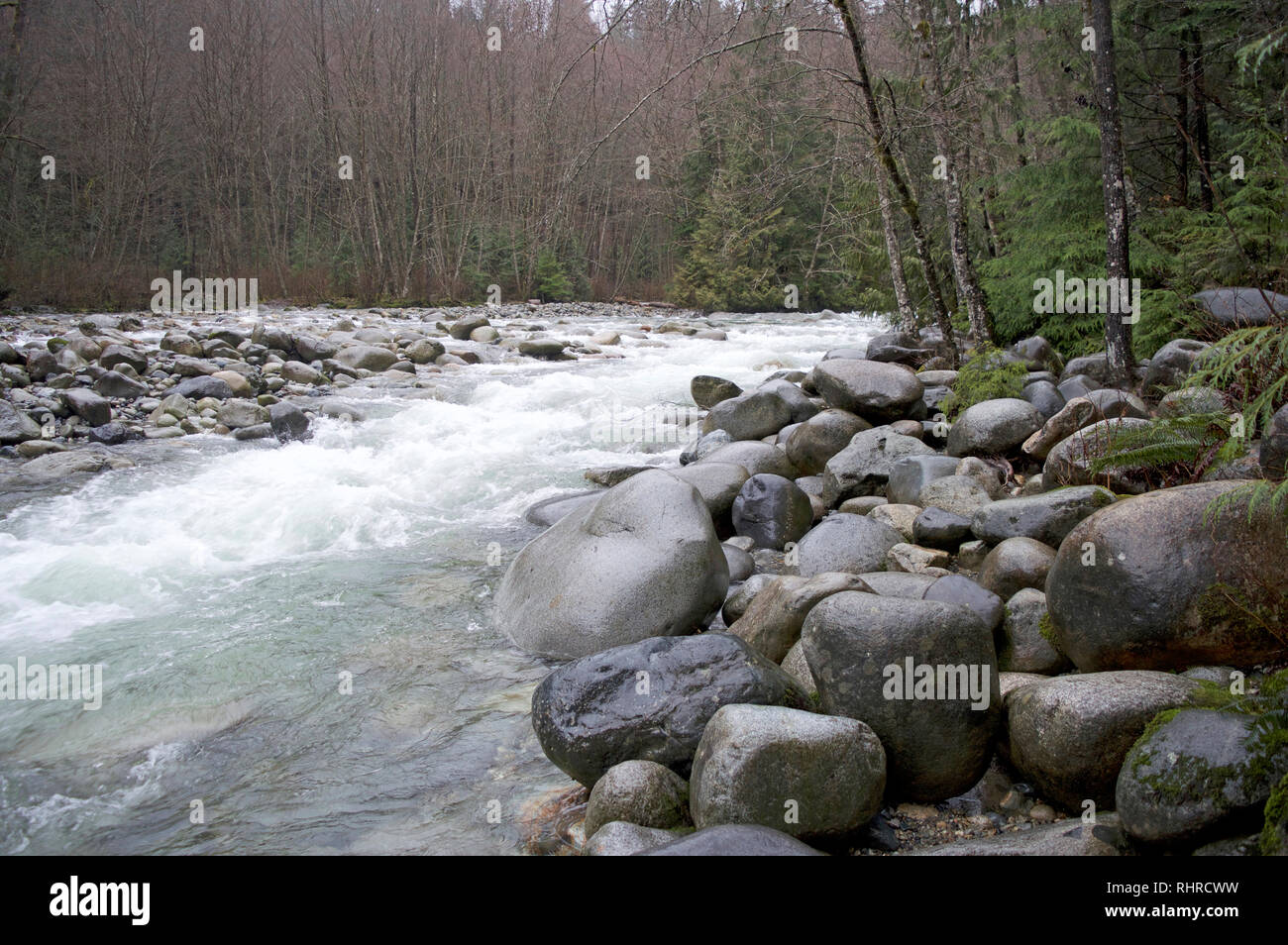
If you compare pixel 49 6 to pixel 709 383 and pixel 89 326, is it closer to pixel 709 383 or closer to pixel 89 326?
pixel 89 326

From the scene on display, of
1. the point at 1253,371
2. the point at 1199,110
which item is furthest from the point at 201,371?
the point at 1199,110

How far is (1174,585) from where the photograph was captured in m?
3.86

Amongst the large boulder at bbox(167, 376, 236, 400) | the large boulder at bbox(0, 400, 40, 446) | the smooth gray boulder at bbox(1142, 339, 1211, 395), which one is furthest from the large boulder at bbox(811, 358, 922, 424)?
the large boulder at bbox(0, 400, 40, 446)

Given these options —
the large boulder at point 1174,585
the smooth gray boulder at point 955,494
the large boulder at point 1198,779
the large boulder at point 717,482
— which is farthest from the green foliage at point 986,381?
the large boulder at point 1198,779

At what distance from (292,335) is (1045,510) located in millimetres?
15645

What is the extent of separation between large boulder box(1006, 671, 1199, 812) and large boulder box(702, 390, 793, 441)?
24.0 ft

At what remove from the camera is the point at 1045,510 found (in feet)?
18.2

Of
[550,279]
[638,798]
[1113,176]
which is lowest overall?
[638,798]

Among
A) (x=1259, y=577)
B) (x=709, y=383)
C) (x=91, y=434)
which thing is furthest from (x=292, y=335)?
(x=1259, y=577)

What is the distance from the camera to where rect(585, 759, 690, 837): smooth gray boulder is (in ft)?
12.2

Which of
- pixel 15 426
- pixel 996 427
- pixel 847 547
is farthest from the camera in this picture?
pixel 15 426

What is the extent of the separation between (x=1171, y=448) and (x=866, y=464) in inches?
130

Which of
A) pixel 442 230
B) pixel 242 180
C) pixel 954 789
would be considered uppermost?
pixel 242 180

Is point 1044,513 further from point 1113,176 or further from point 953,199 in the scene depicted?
point 953,199
